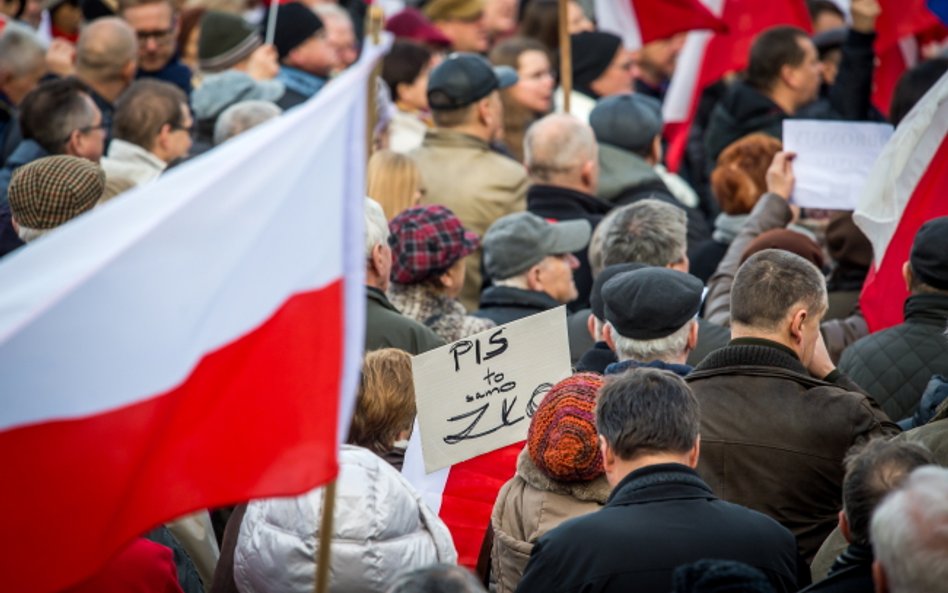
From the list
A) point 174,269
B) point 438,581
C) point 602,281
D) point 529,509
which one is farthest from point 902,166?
point 174,269

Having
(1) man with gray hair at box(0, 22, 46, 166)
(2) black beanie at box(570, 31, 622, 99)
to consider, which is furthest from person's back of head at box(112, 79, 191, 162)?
(2) black beanie at box(570, 31, 622, 99)

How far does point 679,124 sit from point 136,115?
456 centimetres

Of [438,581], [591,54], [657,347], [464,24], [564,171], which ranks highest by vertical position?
[438,581]

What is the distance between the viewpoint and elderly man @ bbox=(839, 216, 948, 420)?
6141 mm

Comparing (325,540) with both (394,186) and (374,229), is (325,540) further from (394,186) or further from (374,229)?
(394,186)

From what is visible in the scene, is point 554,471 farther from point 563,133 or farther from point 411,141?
point 411,141

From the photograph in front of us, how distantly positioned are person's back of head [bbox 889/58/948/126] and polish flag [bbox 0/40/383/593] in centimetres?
546

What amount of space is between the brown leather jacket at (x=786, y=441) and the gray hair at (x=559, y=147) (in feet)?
10.8

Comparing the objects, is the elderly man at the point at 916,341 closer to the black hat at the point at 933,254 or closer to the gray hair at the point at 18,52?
the black hat at the point at 933,254

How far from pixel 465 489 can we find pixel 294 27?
5838 mm

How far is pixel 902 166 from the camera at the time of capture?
7223mm

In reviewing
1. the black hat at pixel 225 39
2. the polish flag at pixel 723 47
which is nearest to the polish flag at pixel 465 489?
the black hat at pixel 225 39

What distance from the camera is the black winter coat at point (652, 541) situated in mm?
4285

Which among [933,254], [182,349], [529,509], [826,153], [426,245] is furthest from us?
[826,153]
